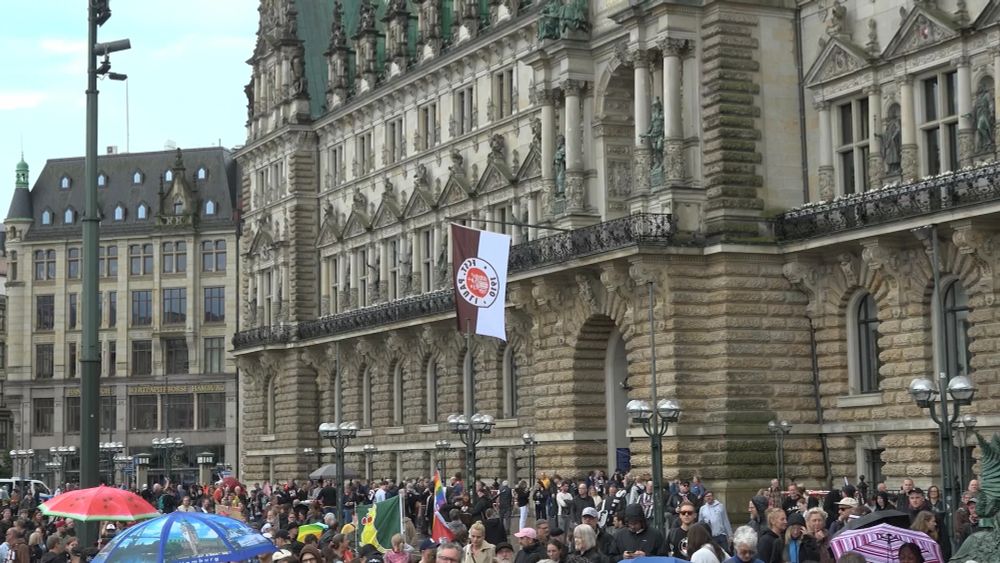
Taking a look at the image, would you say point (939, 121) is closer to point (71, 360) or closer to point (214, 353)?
point (214, 353)

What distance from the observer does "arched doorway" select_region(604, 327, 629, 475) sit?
171ft

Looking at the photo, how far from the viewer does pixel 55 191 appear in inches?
4690

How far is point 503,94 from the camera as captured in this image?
63062mm

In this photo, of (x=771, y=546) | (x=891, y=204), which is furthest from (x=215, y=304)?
(x=771, y=546)

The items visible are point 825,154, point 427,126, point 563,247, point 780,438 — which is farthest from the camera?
point 427,126

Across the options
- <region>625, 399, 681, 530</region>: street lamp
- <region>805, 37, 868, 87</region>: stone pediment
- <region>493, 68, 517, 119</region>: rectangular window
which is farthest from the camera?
<region>493, 68, 517, 119</region>: rectangular window

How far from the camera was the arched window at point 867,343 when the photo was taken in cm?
4559

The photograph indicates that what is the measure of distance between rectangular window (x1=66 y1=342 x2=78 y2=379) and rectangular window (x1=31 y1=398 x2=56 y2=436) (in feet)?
6.69

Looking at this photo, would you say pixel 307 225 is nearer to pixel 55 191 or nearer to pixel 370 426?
pixel 370 426

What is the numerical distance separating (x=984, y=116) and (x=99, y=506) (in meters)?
25.4

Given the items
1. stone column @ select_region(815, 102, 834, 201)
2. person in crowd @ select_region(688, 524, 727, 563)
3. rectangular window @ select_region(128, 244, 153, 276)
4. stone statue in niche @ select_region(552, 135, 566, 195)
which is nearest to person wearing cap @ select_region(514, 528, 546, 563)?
person in crowd @ select_region(688, 524, 727, 563)

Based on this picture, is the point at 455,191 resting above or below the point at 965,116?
above

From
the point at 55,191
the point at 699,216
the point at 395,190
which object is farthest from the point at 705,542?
the point at 55,191

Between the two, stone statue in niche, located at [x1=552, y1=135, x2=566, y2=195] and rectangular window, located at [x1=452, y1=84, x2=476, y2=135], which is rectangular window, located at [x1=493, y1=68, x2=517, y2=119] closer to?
rectangular window, located at [x1=452, y1=84, x2=476, y2=135]
